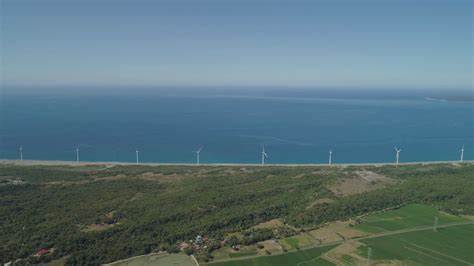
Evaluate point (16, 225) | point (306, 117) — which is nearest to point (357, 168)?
point (16, 225)

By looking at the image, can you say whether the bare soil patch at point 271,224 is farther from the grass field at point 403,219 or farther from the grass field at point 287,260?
the grass field at point 403,219

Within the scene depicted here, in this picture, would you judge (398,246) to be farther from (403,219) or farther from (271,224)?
(271,224)

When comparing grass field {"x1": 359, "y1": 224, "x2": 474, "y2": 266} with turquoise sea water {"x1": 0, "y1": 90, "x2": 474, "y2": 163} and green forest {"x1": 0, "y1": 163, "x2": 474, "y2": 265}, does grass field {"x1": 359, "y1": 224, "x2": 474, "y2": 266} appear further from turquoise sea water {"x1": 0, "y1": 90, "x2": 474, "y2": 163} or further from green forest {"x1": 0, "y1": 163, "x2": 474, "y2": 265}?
turquoise sea water {"x1": 0, "y1": 90, "x2": 474, "y2": 163}

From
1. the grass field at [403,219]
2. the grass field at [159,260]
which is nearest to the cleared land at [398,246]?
the grass field at [403,219]

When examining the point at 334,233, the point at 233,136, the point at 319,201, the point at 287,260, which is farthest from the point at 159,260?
the point at 233,136

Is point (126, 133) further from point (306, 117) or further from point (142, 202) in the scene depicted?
point (306, 117)

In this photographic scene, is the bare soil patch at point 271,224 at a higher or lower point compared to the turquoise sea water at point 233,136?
lower

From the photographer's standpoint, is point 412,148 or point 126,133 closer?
point 412,148
